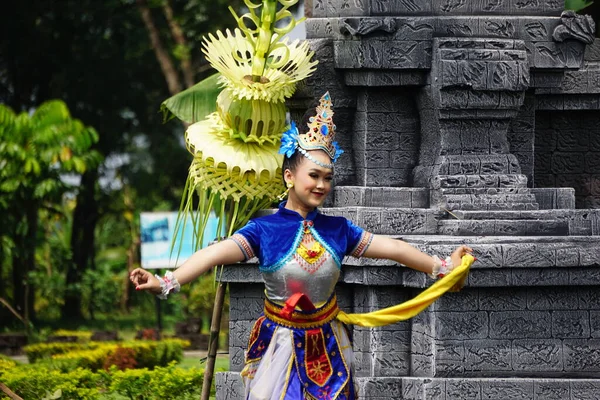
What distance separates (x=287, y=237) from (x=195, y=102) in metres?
3.67

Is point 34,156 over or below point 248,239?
over

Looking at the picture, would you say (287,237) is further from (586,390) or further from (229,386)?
(586,390)

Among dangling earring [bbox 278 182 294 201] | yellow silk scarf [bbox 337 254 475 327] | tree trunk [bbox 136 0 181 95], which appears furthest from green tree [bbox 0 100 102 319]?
yellow silk scarf [bbox 337 254 475 327]

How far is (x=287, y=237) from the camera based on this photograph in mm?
6176

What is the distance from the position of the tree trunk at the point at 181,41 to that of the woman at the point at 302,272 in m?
15.0

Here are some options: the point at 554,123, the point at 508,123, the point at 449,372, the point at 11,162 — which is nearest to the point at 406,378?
the point at 449,372

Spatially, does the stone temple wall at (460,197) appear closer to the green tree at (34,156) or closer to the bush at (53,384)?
the bush at (53,384)

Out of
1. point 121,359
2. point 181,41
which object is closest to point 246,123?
point 121,359

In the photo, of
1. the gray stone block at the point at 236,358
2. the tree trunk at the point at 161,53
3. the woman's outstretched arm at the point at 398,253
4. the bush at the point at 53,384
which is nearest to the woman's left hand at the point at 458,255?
the woman's outstretched arm at the point at 398,253

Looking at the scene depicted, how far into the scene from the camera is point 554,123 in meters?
8.61

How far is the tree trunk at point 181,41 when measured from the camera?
21141 mm

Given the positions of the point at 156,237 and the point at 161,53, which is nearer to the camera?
the point at 156,237

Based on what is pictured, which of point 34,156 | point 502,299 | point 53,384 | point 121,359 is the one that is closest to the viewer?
point 502,299

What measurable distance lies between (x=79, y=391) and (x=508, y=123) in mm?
3574
